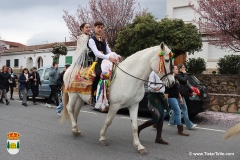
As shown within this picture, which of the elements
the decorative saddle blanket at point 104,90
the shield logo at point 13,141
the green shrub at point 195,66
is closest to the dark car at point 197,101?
the decorative saddle blanket at point 104,90

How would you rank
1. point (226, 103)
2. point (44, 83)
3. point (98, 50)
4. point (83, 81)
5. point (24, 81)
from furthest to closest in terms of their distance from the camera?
point (44, 83) → point (24, 81) → point (226, 103) → point (83, 81) → point (98, 50)

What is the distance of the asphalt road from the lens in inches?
202

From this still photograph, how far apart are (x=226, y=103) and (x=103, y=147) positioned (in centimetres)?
725

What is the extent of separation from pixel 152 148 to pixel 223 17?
9.26 meters

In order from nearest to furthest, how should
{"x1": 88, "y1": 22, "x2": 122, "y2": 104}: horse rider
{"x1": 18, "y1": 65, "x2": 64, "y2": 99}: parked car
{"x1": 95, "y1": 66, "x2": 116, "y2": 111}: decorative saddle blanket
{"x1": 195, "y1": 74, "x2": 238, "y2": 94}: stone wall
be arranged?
1. {"x1": 95, "y1": 66, "x2": 116, "y2": 111}: decorative saddle blanket
2. {"x1": 88, "y1": 22, "x2": 122, "y2": 104}: horse rider
3. {"x1": 18, "y1": 65, "x2": 64, "y2": 99}: parked car
4. {"x1": 195, "y1": 74, "x2": 238, "y2": 94}: stone wall

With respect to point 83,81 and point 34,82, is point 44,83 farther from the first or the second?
point 83,81

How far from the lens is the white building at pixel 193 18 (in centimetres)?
2025

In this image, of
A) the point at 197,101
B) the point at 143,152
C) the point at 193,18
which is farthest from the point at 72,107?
the point at 193,18

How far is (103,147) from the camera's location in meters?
5.70

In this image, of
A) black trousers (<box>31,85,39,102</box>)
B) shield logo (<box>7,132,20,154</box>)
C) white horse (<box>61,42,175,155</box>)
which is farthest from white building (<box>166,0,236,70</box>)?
shield logo (<box>7,132,20,154</box>)

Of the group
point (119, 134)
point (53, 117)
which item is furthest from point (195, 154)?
point (53, 117)

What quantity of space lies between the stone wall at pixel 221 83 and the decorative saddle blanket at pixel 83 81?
11.1 m

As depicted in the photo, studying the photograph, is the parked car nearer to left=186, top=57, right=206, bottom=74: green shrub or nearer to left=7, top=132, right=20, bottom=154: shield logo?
left=186, top=57, right=206, bottom=74: green shrub

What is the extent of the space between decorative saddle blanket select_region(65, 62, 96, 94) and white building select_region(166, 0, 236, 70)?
47.8 ft
